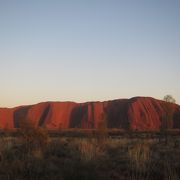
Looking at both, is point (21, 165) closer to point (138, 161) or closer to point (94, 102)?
point (138, 161)

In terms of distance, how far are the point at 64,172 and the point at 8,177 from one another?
1604 mm

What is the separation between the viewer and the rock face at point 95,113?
292ft

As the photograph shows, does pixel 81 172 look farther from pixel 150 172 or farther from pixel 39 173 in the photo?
pixel 150 172

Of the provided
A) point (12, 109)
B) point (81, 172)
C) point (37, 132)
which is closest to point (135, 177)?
point (81, 172)

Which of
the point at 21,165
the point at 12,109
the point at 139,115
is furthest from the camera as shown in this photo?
the point at 12,109

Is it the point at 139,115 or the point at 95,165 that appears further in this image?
the point at 139,115

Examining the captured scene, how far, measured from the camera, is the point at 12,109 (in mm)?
114875

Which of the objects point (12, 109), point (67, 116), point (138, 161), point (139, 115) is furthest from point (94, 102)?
point (138, 161)

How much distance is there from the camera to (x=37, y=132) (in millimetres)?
16938

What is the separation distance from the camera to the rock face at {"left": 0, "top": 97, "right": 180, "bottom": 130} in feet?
292

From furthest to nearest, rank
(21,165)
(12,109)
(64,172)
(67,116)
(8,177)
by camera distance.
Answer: (12,109) → (67,116) → (21,165) → (64,172) → (8,177)

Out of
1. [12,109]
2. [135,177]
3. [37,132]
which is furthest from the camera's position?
[12,109]

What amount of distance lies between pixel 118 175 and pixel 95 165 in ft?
3.44

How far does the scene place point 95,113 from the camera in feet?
316
